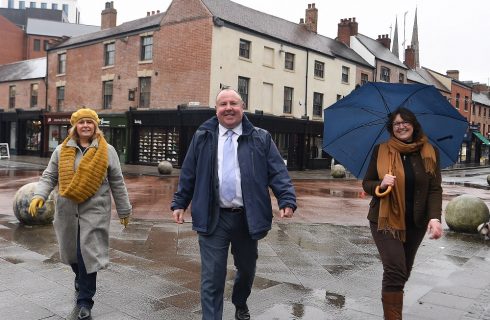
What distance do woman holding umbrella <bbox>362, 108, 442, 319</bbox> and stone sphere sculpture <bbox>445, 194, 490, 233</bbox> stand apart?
593 cm

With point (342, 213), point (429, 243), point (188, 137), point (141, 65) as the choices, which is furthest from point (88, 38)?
point (429, 243)

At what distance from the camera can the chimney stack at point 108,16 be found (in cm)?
3294

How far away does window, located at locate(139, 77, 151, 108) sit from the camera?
2828cm

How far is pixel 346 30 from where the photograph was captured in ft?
123

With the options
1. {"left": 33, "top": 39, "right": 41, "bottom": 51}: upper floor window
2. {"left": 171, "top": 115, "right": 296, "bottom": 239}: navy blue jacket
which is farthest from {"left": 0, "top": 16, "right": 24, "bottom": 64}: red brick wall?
{"left": 171, "top": 115, "right": 296, "bottom": 239}: navy blue jacket

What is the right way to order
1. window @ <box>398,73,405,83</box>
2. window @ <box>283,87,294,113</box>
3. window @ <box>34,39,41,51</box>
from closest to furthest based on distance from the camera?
1. window @ <box>283,87,294,113</box>
2. window @ <box>398,73,405,83</box>
3. window @ <box>34,39,41,51</box>

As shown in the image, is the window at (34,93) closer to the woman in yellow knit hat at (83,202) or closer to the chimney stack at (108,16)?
the chimney stack at (108,16)

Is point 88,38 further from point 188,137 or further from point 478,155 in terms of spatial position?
point 478,155

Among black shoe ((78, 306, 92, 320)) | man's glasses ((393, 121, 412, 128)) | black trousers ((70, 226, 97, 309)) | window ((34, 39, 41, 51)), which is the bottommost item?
black shoe ((78, 306, 92, 320))

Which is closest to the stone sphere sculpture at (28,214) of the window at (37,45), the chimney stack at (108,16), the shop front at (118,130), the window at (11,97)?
the shop front at (118,130)

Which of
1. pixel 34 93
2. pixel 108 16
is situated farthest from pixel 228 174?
pixel 34 93

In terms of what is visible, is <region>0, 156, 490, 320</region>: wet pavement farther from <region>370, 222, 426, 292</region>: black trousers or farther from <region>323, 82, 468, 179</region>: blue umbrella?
<region>323, 82, 468, 179</region>: blue umbrella

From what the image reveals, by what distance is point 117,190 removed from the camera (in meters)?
4.52

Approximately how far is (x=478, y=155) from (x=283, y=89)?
36.9m
